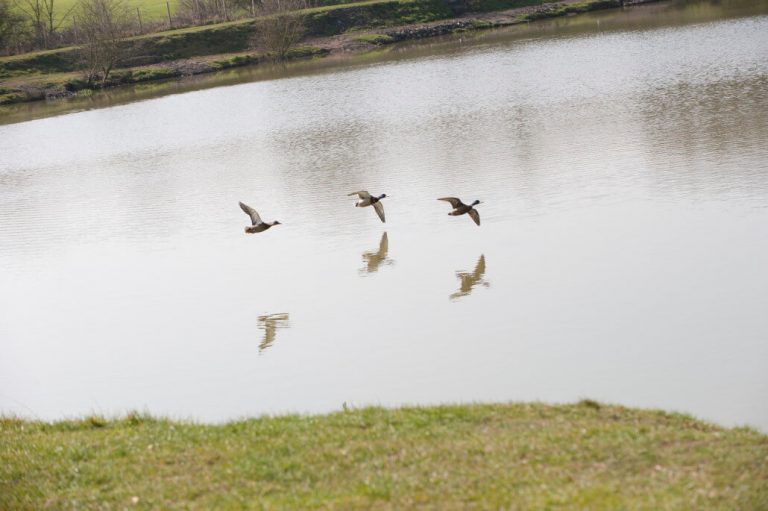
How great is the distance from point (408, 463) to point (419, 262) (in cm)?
1097

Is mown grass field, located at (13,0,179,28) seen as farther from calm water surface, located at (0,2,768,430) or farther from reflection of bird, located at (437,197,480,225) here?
reflection of bird, located at (437,197,480,225)

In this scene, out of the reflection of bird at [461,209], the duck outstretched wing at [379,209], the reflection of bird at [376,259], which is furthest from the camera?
the duck outstretched wing at [379,209]

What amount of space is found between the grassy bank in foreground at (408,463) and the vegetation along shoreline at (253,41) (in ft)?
229

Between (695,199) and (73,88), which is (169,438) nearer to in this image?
(695,199)

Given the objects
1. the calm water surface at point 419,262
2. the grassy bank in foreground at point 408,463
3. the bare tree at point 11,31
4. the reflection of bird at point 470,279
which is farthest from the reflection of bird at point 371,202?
the bare tree at point 11,31

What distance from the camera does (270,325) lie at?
17.4m

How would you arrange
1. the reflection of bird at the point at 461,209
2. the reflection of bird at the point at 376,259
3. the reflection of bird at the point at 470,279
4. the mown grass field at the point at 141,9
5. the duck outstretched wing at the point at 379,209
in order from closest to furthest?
the reflection of bird at the point at 470,279 → the reflection of bird at the point at 376,259 → the reflection of bird at the point at 461,209 → the duck outstretched wing at the point at 379,209 → the mown grass field at the point at 141,9

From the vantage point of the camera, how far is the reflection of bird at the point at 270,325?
54.5ft

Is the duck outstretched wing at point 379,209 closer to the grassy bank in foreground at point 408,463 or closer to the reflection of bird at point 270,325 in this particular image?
the reflection of bird at point 270,325

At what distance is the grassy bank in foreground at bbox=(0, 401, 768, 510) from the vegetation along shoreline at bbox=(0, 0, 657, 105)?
229 feet

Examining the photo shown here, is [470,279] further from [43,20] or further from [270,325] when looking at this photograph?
[43,20]

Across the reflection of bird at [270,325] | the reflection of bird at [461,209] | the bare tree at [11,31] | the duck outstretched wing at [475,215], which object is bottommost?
the reflection of bird at [270,325]

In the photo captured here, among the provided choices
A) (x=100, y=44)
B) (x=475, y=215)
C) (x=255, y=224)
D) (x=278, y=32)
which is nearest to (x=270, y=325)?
(x=255, y=224)

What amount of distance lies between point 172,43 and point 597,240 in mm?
70019
